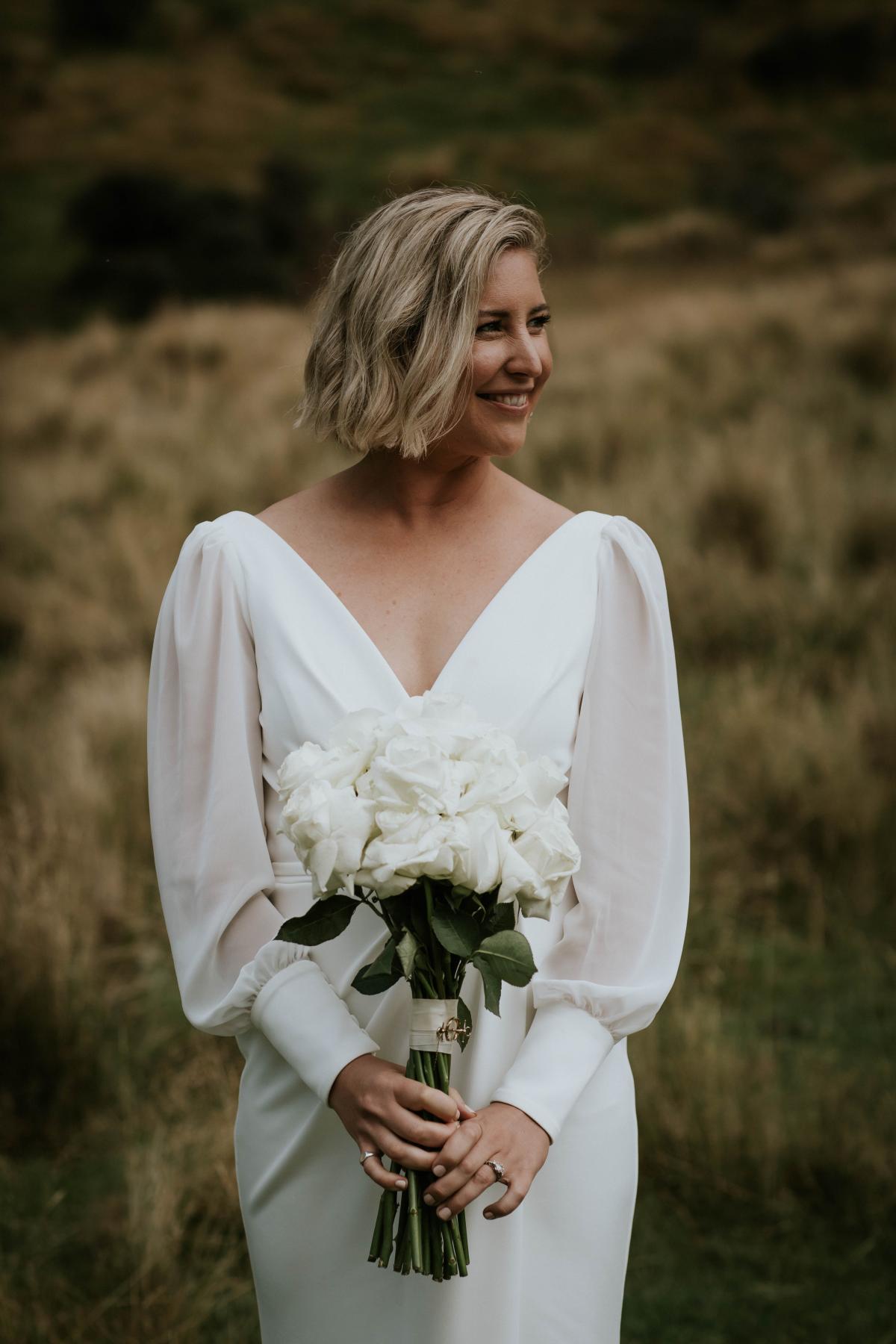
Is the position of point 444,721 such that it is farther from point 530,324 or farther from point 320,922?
point 530,324

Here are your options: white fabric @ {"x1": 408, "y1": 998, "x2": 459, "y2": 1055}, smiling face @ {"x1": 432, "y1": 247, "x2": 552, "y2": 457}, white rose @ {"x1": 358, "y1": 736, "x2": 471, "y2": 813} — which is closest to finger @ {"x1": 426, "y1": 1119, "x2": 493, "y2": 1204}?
white fabric @ {"x1": 408, "y1": 998, "x2": 459, "y2": 1055}

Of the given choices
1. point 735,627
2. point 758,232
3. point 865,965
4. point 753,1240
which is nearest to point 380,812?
point 753,1240

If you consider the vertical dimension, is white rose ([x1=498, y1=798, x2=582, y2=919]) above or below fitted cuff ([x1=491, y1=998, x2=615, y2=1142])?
above

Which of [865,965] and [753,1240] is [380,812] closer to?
[753,1240]

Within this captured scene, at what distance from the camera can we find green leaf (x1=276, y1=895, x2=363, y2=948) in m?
1.84

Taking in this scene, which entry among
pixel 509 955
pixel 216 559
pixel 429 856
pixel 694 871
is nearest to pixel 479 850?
pixel 429 856

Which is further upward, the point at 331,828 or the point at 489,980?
the point at 331,828

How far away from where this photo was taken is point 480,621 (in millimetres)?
2189

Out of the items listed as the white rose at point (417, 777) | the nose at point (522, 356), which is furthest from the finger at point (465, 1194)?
the nose at point (522, 356)

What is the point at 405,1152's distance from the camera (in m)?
1.82

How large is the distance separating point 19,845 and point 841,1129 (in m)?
3.15

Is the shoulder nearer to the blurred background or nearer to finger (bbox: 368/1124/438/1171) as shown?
→ the blurred background

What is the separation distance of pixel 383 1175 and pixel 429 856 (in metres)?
0.48

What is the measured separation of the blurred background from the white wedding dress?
2.48 ft
